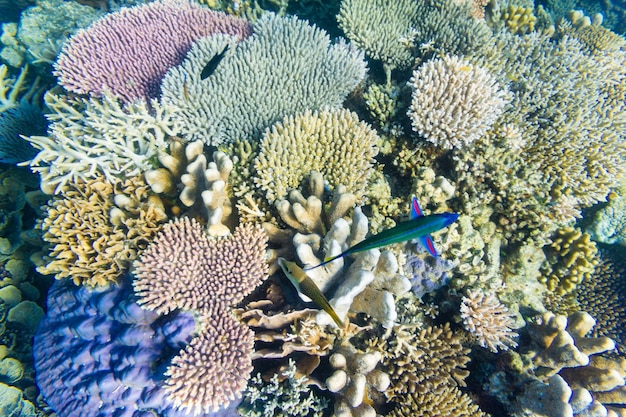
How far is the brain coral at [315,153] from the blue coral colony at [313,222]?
0.03 meters

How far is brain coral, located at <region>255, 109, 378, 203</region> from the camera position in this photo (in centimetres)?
340

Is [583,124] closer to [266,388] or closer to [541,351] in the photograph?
[541,351]

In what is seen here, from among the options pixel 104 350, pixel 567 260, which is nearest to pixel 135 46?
pixel 104 350

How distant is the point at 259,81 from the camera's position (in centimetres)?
401

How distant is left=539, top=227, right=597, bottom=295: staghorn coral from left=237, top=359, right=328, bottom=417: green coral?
3.29 metres

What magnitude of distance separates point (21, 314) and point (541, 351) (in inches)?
250

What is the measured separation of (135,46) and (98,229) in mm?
2795

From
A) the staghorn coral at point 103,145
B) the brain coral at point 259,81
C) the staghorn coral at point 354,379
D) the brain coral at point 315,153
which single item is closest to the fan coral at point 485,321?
the staghorn coral at point 354,379

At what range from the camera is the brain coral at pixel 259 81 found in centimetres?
385

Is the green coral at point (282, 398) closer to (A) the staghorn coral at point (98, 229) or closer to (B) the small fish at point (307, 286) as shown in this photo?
(B) the small fish at point (307, 286)

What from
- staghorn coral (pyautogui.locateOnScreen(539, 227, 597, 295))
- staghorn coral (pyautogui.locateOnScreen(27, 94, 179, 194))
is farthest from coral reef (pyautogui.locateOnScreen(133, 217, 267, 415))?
staghorn coral (pyautogui.locateOnScreen(539, 227, 597, 295))

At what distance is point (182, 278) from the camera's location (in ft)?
9.45

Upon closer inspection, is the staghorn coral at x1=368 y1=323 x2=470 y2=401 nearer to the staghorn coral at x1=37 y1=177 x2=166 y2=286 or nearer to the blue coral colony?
the blue coral colony

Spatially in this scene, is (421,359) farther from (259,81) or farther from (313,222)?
(259,81)
